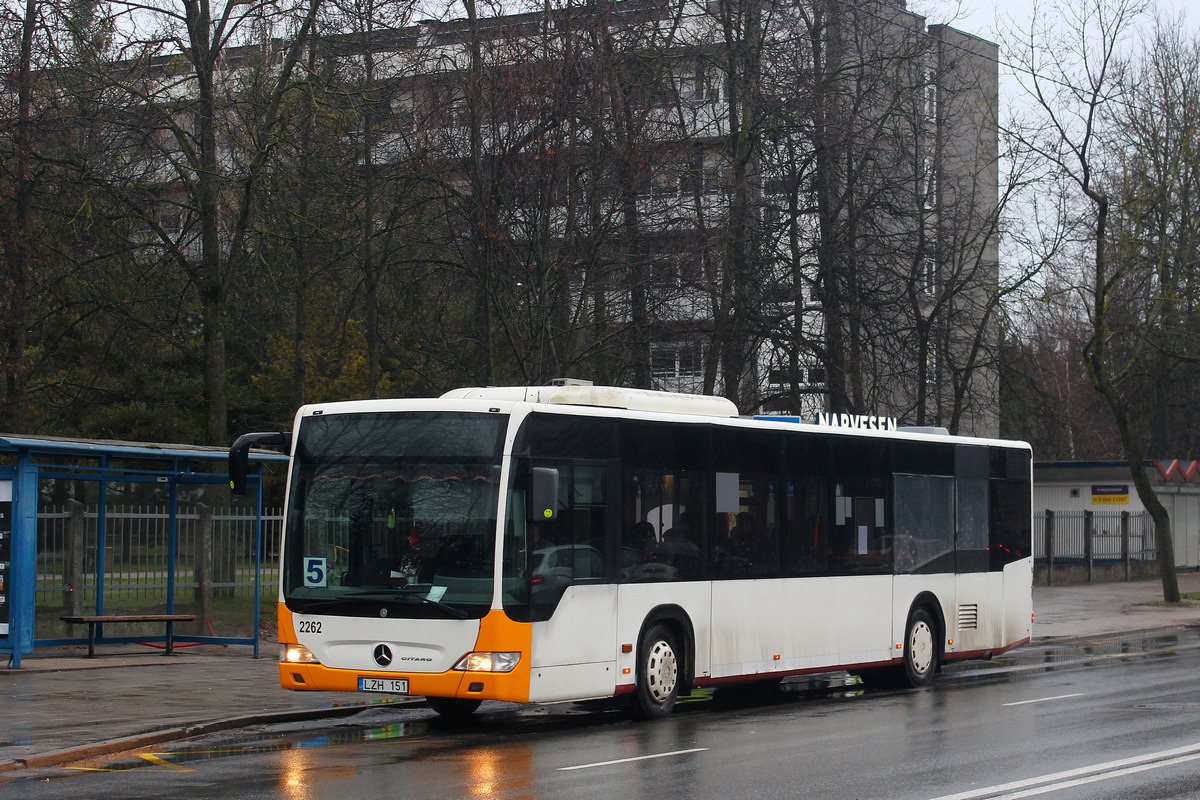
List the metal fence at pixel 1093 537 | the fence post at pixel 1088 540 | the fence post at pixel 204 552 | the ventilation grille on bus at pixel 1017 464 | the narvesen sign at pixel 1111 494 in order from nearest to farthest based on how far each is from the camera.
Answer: the fence post at pixel 204 552
the ventilation grille on bus at pixel 1017 464
the metal fence at pixel 1093 537
the fence post at pixel 1088 540
the narvesen sign at pixel 1111 494

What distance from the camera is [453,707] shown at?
12.9m

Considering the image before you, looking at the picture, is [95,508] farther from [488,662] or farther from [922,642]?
[922,642]

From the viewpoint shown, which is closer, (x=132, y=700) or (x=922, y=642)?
(x=132, y=700)

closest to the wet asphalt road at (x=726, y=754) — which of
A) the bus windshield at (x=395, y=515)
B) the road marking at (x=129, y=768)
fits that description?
the road marking at (x=129, y=768)

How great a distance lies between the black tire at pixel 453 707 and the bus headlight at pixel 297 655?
1.58m

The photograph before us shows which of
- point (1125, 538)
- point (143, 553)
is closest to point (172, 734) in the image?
point (143, 553)

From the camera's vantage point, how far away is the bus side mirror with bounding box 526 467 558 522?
11375 mm

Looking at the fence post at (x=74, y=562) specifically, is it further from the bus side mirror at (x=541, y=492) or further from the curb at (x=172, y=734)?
the bus side mirror at (x=541, y=492)

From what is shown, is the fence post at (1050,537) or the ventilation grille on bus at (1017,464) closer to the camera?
the ventilation grille on bus at (1017,464)

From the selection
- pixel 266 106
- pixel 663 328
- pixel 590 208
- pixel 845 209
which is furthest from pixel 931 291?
pixel 266 106

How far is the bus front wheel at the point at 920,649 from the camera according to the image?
1625cm

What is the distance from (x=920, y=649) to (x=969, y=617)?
124 cm

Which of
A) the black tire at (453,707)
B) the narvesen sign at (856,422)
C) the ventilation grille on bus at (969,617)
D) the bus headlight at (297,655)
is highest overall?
the narvesen sign at (856,422)

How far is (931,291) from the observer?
3350 centimetres
